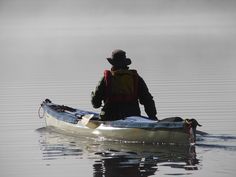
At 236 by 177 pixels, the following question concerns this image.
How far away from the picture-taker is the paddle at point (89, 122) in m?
17.2

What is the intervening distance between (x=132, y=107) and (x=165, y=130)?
139cm

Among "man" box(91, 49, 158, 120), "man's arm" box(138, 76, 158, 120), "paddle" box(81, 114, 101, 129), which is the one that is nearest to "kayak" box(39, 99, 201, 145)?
"paddle" box(81, 114, 101, 129)

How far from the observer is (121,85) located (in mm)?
16672

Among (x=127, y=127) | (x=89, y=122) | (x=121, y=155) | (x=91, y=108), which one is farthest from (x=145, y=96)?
(x=91, y=108)

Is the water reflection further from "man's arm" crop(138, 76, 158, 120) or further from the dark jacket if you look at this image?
"man's arm" crop(138, 76, 158, 120)

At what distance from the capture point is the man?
1661 cm

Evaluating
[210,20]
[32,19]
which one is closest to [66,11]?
[32,19]

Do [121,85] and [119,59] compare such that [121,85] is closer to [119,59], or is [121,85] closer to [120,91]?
[120,91]

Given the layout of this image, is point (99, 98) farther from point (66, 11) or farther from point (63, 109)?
point (66, 11)

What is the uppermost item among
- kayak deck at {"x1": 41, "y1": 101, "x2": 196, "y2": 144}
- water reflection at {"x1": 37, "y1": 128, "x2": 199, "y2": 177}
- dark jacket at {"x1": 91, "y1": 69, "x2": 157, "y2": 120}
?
dark jacket at {"x1": 91, "y1": 69, "x2": 157, "y2": 120}

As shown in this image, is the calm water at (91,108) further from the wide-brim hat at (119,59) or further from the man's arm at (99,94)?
the wide-brim hat at (119,59)

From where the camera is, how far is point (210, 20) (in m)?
118

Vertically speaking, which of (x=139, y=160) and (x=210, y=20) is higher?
(x=210, y=20)

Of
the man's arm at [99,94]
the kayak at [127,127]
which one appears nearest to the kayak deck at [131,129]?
the kayak at [127,127]
